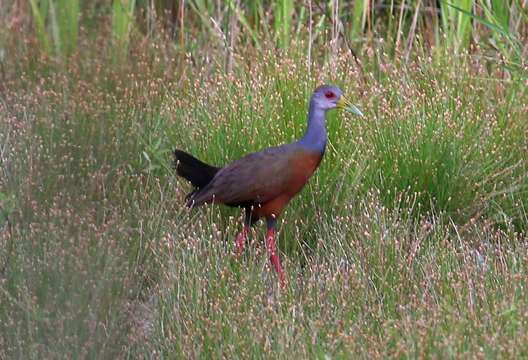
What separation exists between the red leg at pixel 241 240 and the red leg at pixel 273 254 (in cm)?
10

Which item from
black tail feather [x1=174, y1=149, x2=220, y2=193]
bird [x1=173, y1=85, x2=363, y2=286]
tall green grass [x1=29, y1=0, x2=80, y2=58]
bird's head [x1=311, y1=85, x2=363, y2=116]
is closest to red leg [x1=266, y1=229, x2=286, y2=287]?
bird [x1=173, y1=85, x2=363, y2=286]

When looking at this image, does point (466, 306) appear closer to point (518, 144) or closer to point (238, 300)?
point (238, 300)

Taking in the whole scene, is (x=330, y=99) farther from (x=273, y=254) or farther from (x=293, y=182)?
(x=273, y=254)

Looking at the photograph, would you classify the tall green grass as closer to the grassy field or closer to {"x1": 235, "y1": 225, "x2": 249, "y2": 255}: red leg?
the grassy field

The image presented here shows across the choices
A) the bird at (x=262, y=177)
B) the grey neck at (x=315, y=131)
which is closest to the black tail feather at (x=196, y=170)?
the bird at (x=262, y=177)

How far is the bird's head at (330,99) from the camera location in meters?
5.52

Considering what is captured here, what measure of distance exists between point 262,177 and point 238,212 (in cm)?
46

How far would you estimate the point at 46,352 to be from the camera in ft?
13.0

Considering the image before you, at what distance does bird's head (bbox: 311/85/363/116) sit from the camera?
18.1 feet

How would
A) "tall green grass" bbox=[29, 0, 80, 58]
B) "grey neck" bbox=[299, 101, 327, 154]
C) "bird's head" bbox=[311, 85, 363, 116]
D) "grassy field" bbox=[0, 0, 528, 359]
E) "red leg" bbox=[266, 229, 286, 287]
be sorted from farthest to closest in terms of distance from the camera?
1. "tall green grass" bbox=[29, 0, 80, 58]
2. "bird's head" bbox=[311, 85, 363, 116]
3. "grey neck" bbox=[299, 101, 327, 154]
4. "red leg" bbox=[266, 229, 286, 287]
5. "grassy field" bbox=[0, 0, 528, 359]

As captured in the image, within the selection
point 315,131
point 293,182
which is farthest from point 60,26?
point 293,182

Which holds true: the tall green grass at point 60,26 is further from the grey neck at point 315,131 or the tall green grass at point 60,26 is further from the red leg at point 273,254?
the red leg at point 273,254

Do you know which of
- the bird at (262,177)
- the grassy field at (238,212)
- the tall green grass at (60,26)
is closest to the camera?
the grassy field at (238,212)

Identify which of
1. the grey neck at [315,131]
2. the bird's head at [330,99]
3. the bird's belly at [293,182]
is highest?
the bird's head at [330,99]
